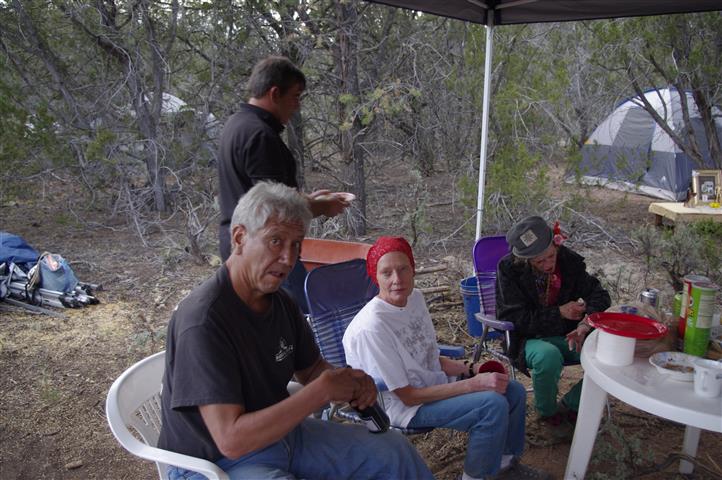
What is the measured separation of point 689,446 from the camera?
8.29 feet

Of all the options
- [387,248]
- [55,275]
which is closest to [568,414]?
[387,248]

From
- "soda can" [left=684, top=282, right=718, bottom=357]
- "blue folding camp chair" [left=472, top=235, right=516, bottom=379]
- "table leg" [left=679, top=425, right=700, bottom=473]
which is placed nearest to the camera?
"soda can" [left=684, top=282, right=718, bottom=357]

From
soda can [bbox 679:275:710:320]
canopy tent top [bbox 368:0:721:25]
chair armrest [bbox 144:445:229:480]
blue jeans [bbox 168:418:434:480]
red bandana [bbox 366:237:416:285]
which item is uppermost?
canopy tent top [bbox 368:0:721:25]

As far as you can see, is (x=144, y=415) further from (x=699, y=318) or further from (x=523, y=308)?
(x=699, y=318)

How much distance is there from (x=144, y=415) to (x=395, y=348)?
90cm

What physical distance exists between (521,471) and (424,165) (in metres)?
5.37

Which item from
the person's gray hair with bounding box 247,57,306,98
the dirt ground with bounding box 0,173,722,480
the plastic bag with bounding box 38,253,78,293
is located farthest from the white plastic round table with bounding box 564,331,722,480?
the plastic bag with bounding box 38,253,78,293

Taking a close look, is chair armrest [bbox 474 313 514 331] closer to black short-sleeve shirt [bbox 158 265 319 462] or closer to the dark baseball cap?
the dark baseball cap

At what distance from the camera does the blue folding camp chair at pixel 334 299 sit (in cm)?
279

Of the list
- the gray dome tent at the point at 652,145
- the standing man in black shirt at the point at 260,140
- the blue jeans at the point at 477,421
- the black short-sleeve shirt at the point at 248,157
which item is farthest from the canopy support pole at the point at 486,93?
the gray dome tent at the point at 652,145

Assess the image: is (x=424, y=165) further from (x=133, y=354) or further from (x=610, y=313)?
(x=610, y=313)

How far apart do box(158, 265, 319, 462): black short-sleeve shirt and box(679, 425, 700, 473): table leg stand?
1866 mm

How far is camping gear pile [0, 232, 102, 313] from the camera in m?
4.45

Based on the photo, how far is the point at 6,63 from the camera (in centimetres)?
599
